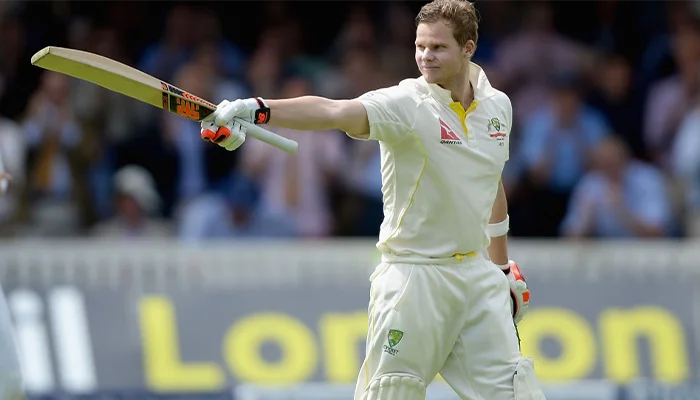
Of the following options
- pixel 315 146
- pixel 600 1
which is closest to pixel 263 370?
pixel 315 146

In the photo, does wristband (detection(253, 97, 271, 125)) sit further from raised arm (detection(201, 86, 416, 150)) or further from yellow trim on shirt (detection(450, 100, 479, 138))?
yellow trim on shirt (detection(450, 100, 479, 138))

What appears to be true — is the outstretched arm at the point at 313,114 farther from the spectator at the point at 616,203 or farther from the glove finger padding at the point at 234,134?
the spectator at the point at 616,203

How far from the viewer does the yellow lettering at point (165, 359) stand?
9.88 m

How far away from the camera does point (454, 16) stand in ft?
19.2

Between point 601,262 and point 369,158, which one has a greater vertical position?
point 369,158

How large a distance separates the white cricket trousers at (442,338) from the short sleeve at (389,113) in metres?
0.61

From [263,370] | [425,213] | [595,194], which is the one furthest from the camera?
[595,194]

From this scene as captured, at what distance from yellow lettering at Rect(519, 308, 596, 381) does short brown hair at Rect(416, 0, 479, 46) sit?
449cm

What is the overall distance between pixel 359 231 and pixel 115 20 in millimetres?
3070

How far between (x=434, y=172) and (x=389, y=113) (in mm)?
352

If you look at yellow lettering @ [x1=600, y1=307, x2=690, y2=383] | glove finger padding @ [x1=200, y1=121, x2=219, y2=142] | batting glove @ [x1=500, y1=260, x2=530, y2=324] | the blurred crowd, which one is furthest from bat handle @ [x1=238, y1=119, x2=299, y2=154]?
the blurred crowd

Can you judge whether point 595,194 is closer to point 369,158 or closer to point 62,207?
point 369,158

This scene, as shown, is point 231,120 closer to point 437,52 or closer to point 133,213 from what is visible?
point 437,52

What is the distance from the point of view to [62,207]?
1134 centimetres
